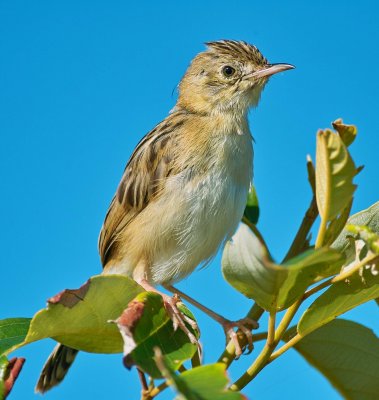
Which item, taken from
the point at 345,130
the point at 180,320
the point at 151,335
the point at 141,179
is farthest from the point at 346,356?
the point at 141,179

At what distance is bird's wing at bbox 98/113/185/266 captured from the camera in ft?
13.1

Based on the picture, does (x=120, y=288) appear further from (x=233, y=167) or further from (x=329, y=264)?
(x=233, y=167)

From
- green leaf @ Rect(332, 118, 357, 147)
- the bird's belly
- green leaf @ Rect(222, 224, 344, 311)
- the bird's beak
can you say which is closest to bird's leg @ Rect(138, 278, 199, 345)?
green leaf @ Rect(222, 224, 344, 311)

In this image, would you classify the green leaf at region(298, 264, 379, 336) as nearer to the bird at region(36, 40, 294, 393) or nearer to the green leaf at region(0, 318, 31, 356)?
the green leaf at region(0, 318, 31, 356)

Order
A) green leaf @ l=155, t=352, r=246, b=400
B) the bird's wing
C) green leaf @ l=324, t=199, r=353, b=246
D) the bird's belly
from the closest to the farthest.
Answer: green leaf @ l=155, t=352, r=246, b=400 < green leaf @ l=324, t=199, r=353, b=246 < the bird's belly < the bird's wing

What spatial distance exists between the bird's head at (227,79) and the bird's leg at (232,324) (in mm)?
1322

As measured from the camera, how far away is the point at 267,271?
5.53 feet

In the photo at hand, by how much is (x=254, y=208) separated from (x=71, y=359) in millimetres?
1667

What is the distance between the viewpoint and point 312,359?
2.32 meters

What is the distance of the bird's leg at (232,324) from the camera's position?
2210 mm

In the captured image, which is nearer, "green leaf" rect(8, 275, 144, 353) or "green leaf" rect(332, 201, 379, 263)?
"green leaf" rect(8, 275, 144, 353)

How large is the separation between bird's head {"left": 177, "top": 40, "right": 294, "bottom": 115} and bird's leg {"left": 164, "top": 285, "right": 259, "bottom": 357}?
4.34ft

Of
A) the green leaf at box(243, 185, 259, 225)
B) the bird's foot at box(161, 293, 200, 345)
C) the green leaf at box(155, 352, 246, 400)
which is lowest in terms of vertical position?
the green leaf at box(155, 352, 246, 400)

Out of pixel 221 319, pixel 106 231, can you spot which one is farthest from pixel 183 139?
pixel 221 319
